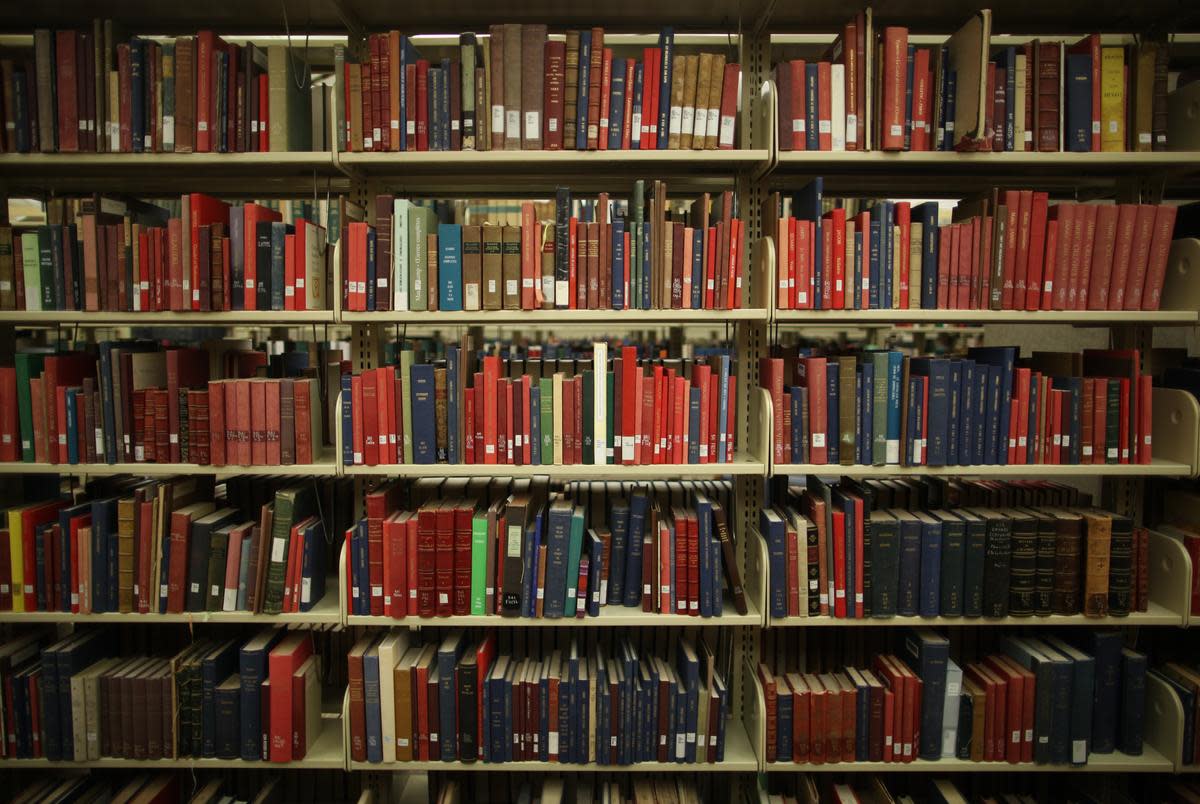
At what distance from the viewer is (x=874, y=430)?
1.97m

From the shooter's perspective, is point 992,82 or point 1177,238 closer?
point 992,82

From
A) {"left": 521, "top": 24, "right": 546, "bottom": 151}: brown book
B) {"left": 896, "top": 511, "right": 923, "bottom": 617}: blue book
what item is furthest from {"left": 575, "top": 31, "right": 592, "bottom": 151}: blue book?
{"left": 896, "top": 511, "right": 923, "bottom": 617}: blue book

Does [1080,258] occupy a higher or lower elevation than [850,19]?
lower

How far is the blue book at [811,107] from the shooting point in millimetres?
1942

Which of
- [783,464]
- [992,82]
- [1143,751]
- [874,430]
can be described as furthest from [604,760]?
[992,82]

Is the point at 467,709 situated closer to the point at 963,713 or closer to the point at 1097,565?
the point at 963,713

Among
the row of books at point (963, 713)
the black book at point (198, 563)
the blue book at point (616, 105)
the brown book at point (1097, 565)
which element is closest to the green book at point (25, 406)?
the black book at point (198, 563)

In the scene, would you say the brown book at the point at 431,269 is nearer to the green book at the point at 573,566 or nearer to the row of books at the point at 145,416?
the row of books at the point at 145,416

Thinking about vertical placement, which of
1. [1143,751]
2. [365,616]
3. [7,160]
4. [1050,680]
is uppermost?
[7,160]

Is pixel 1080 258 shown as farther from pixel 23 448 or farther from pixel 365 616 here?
pixel 23 448

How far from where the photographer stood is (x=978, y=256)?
78.0 inches

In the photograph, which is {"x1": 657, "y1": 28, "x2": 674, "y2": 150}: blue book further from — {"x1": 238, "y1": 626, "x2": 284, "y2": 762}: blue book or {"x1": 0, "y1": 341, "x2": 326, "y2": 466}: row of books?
{"x1": 238, "y1": 626, "x2": 284, "y2": 762}: blue book

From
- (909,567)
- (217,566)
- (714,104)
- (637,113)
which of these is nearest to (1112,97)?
(714,104)

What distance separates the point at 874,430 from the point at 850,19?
1.38m
